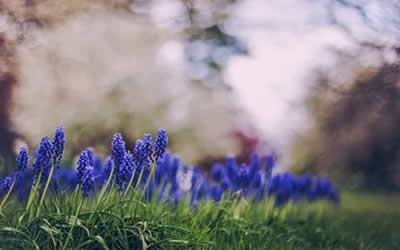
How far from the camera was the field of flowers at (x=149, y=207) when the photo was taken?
2.58 metres

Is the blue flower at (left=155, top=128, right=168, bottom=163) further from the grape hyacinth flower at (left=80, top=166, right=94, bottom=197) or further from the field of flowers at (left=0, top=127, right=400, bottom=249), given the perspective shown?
the grape hyacinth flower at (left=80, top=166, right=94, bottom=197)

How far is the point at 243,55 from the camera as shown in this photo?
31.1 ft

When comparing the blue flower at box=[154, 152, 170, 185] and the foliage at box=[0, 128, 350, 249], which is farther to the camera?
the blue flower at box=[154, 152, 170, 185]

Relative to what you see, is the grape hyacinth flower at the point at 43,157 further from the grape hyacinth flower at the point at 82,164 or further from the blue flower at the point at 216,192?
the blue flower at the point at 216,192

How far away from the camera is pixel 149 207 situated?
3004 mm

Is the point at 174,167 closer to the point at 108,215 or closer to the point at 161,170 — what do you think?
the point at 161,170

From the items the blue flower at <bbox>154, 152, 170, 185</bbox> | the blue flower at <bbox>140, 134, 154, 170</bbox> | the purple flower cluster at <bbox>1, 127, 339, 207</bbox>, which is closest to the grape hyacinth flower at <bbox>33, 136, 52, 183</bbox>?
the purple flower cluster at <bbox>1, 127, 339, 207</bbox>

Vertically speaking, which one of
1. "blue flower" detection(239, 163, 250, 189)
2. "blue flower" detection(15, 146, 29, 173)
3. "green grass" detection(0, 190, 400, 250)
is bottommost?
"green grass" detection(0, 190, 400, 250)

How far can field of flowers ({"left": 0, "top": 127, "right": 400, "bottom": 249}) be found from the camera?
8.46 ft

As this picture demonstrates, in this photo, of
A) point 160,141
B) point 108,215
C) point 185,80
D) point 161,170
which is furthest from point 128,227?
point 185,80

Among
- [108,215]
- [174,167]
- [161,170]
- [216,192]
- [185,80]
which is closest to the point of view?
[108,215]

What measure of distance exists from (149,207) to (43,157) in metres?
0.69

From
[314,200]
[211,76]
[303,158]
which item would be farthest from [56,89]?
[303,158]

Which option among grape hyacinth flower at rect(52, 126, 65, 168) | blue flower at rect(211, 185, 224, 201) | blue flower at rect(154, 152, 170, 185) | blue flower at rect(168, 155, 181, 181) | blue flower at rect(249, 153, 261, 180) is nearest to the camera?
grape hyacinth flower at rect(52, 126, 65, 168)
